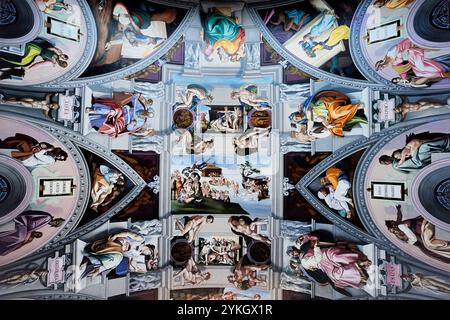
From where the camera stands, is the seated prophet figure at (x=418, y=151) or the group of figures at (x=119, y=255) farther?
the group of figures at (x=119, y=255)

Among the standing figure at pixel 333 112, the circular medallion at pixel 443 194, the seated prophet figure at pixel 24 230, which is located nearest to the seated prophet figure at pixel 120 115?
the seated prophet figure at pixel 24 230

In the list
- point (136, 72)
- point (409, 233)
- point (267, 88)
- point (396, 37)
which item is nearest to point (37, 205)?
point (136, 72)

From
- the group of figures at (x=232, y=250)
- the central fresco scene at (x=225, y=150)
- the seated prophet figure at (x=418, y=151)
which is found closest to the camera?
the seated prophet figure at (x=418, y=151)

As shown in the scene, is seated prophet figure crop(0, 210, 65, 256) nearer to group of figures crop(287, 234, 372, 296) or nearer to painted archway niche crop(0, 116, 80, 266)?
painted archway niche crop(0, 116, 80, 266)

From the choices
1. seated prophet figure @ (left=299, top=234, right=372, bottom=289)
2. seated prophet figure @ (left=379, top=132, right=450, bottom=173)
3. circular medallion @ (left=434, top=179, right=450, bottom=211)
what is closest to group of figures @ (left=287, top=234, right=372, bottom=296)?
seated prophet figure @ (left=299, top=234, right=372, bottom=289)

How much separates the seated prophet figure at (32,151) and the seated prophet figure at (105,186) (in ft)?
2.77

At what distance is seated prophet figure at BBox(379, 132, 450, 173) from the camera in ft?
25.9

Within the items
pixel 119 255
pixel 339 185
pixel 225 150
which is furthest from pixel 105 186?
pixel 339 185

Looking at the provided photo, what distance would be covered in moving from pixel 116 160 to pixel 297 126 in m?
4.30

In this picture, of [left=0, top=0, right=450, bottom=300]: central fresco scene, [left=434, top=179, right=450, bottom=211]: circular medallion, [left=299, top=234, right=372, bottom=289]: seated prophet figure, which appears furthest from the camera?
[left=299, top=234, right=372, bottom=289]: seated prophet figure

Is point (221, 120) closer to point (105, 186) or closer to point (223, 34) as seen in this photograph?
point (223, 34)

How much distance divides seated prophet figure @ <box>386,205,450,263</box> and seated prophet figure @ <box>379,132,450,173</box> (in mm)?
920

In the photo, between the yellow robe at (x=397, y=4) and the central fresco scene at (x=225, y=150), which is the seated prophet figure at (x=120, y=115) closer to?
the central fresco scene at (x=225, y=150)

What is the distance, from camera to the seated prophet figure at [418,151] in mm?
7891
